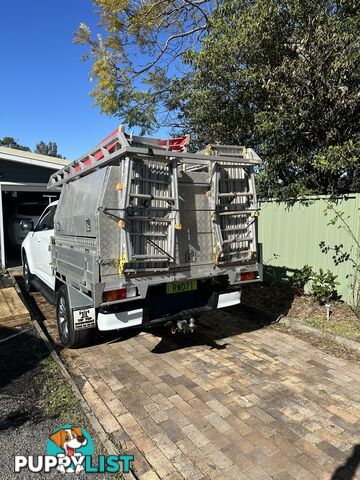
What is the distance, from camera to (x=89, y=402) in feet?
12.4

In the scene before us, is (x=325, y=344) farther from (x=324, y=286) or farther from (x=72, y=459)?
(x=72, y=459)

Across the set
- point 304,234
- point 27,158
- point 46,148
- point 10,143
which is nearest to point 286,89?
point 304,234

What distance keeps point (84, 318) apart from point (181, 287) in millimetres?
1298

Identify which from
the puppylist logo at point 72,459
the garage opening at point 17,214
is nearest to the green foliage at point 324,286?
the puppylist logo at point 72,459

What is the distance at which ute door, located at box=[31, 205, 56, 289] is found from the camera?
6840 millimetres

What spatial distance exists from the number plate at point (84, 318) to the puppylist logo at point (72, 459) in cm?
160

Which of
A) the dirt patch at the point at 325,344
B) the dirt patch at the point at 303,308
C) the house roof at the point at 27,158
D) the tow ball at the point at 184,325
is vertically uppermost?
the house roof at the point at 27,158

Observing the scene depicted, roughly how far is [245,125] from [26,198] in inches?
388

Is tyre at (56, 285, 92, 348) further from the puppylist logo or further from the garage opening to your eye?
the garage opening

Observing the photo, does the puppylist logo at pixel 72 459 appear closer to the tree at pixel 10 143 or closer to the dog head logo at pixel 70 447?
the dog head logo at pixel 70 447

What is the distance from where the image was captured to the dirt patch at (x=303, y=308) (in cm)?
554

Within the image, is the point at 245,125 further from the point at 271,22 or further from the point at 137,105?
the point at 137,105

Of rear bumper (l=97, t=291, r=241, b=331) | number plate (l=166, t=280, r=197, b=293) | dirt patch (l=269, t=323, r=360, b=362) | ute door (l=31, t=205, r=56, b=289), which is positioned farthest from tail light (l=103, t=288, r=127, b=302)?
dirt patch (l=269, t=323, r=360, b=362)

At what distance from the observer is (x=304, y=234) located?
7.15 meters
